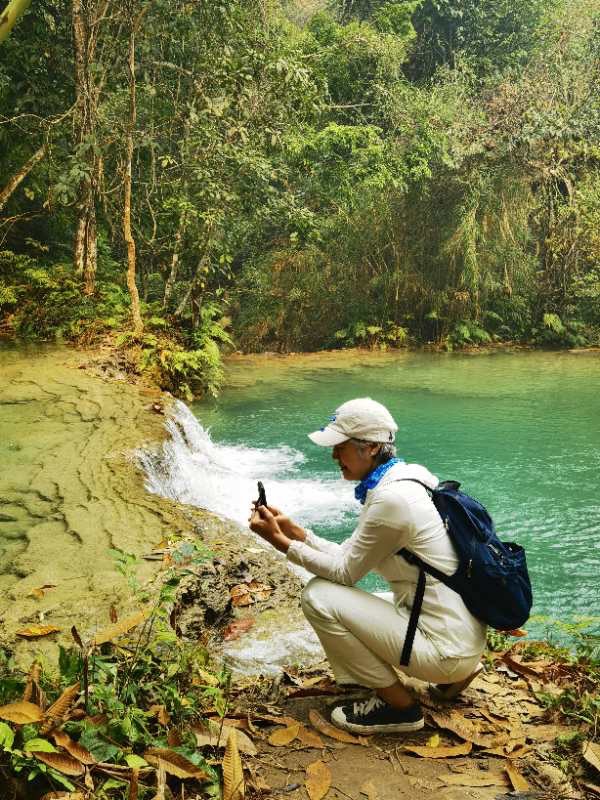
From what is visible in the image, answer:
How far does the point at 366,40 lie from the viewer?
17.2 metres

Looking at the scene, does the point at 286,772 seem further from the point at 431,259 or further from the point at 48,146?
the point at 431,259

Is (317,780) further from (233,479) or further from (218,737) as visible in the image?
(233,479)

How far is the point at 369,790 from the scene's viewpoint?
260 cm

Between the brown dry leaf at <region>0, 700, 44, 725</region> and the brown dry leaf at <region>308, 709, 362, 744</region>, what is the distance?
1.22 meters

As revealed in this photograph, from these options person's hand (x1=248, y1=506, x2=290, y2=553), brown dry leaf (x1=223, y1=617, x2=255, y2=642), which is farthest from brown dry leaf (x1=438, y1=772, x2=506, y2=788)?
brown dry leaf (x1=223, y1=617, x2=255, y2=642)

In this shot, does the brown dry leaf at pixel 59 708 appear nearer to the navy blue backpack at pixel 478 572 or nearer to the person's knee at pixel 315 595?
the person's knee at pixel 315 595

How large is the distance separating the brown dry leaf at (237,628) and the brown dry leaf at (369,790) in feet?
5.61

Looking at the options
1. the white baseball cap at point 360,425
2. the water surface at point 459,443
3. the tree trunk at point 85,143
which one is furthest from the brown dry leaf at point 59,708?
the tree trunk at point 85,143

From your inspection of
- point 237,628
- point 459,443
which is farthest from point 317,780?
point 459,443

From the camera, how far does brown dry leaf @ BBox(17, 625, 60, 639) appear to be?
3.50m

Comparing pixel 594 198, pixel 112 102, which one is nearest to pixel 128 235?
pixel 112 102

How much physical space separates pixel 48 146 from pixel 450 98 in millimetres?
12439

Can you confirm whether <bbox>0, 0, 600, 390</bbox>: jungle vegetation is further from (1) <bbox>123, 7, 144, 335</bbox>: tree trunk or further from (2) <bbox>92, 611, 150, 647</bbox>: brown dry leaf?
(2) <bbox>92, 611, 150, 647</bbox>: brown dry leaf

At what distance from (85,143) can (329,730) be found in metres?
9.52
